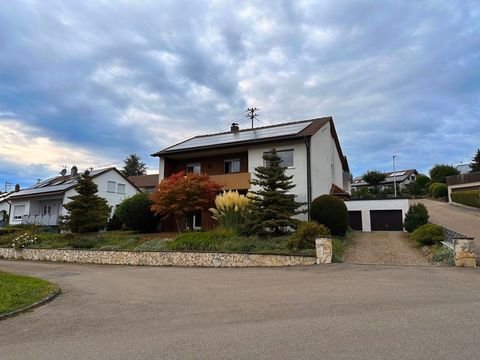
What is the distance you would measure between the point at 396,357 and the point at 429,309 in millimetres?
2944

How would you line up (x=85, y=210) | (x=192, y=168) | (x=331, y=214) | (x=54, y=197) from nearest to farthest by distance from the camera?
1. (x=331, y=214)
2. (x=85, y=210)
3. (x=192, y=168)
4. (x=54, y=197)

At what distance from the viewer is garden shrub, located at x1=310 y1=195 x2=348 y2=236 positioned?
20.2 meters

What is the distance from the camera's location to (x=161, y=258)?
18000 millimetres

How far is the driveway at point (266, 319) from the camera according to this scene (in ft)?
17.4

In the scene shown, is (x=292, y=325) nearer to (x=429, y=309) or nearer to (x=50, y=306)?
(x=429, y=309)

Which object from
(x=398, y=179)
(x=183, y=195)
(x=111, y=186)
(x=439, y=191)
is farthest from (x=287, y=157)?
(x=398, y=179)

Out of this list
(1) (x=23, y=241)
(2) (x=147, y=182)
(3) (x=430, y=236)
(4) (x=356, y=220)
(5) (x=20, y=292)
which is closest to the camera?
(5) (x=20, y=292)

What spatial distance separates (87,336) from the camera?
21.2ft

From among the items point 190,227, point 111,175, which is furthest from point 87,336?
point 111,175

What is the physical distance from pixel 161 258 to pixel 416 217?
15.2m

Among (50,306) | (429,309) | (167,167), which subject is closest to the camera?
(429,309)

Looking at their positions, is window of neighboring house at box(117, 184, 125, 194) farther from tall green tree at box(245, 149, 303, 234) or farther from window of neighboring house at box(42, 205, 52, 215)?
tall green tree at box(245, 149, 303, 234)

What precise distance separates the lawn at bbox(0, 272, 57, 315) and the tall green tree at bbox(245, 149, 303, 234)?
9594 millimetres

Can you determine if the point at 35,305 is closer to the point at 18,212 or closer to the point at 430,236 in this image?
the point at 430,236
